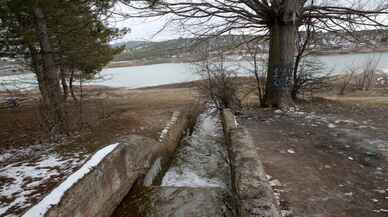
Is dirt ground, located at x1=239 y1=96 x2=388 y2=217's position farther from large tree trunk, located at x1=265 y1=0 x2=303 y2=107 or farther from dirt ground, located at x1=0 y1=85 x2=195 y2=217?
dirt ground, located at x1=0 y1=85 x2=195 y2=217

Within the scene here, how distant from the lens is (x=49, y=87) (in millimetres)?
5641

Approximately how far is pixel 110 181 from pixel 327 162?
2.80m

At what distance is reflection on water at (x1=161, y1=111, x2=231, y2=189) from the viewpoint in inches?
149

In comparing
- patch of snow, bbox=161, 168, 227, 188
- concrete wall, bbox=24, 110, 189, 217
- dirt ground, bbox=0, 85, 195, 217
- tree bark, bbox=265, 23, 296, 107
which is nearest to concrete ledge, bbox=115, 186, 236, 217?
concrete wall, bbox=24, 110, 189, 217

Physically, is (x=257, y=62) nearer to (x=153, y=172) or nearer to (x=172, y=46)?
(x=172, y=46)

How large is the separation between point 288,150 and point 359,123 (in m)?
2.38

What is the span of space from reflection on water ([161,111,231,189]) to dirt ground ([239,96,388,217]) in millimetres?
716

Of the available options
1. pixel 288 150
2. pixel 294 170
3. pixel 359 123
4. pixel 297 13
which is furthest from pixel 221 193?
pixel 297 13

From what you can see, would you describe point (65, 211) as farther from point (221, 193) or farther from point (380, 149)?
point (380, 149)

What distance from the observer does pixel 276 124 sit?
5.54 meters

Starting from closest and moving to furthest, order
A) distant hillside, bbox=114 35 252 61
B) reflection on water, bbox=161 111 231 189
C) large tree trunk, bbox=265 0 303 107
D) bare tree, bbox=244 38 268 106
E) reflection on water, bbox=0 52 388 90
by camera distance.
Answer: reflection on water, bbox=161 111 231 189 < reflection on water, bbox=0 52 388 90 < large tree trunk, bbox=265 0 303 107 < distant hillside, bbox=114 35 252 61 < bare tree, bbox=244 38 268 106

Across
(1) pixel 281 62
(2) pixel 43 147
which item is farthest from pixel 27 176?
(1) pixel 281 62

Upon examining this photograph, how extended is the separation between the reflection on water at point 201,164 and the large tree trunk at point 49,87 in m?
2.87

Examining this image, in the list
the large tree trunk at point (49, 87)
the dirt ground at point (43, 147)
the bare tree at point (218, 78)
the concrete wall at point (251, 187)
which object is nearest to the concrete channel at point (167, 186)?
the concrete wall at point (251, 187)
